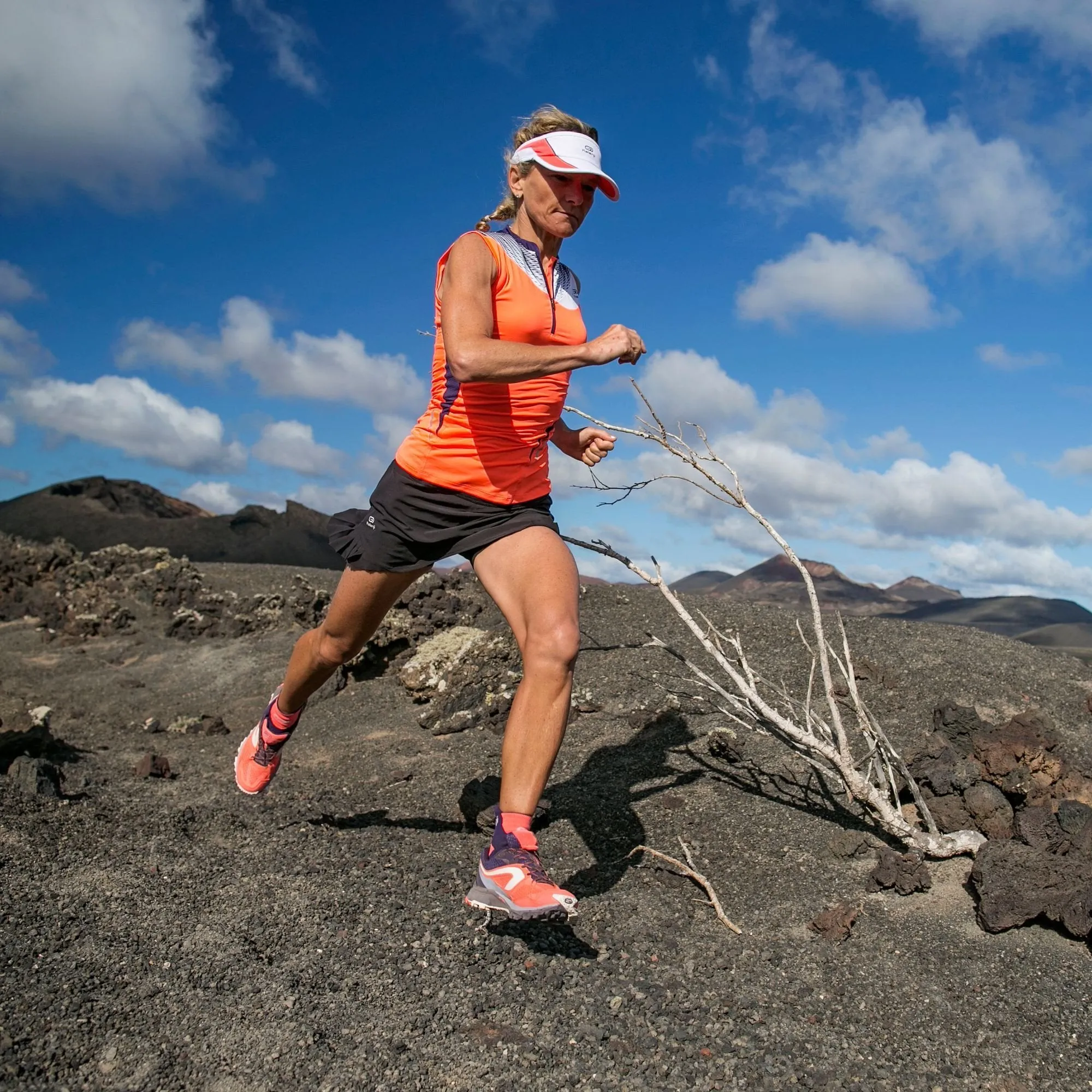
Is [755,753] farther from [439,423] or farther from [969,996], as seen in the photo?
[439,423]

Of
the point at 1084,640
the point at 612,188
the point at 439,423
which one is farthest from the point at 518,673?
the point at 1084,640

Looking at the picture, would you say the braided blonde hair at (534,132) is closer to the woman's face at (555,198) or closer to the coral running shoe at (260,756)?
the woman's face at (555,198)

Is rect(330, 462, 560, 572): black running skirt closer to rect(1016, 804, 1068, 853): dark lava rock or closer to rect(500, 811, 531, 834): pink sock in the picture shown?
rect(500, 811, 531, 834): pink sock

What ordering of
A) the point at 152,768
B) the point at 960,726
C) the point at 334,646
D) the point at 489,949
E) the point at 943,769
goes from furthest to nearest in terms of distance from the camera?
the point at 152,768, the point at 960,726, the point at 943,769, the point at 334,646, the point at 489,949

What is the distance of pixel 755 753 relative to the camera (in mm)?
4664

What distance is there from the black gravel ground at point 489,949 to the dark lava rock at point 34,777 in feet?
0.40

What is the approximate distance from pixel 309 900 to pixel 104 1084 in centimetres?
103

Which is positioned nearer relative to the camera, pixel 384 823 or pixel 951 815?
pixel 951 815

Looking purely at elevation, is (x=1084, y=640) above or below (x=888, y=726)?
above

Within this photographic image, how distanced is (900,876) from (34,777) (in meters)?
3.64

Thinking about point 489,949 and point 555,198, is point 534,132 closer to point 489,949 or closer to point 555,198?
point 555,198

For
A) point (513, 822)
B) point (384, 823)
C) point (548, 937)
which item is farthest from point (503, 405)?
point (384, 823)

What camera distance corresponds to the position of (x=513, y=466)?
10.7 ft

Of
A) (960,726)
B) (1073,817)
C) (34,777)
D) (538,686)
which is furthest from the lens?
(960,726)
